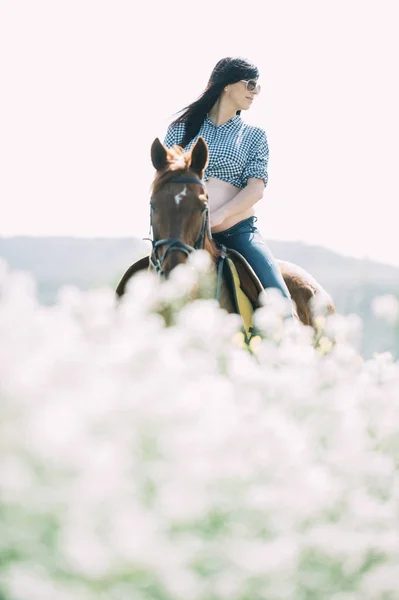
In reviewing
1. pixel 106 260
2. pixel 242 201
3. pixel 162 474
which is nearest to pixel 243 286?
pixel 242 201

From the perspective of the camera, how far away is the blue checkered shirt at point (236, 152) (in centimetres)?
688

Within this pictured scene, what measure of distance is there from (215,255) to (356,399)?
2.89 meters

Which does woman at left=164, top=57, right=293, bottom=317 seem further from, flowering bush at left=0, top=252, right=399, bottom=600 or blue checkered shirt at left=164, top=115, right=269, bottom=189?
flowering bush at left=0, top=252, right=399, bottom=600

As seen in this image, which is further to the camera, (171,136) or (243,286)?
(171,136)

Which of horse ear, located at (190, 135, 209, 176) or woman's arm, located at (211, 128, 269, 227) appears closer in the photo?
horse ear, located at (190, 135, 209, 176)

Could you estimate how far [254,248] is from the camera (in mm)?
6703

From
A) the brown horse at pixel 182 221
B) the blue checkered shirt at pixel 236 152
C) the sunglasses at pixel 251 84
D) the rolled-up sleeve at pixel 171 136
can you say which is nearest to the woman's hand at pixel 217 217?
the brown horse at pixel 182 221

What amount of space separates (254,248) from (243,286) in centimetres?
50

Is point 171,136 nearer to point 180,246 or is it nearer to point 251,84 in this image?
point 251,84

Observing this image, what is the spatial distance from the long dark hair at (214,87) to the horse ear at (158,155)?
3.03ft

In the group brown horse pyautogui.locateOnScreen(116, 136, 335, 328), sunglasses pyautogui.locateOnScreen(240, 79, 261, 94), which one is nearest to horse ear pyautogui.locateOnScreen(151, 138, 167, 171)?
brown horse pyautogui.locateOnScreen(116, 136, 335, 328)

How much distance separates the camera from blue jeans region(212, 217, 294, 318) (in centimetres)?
661

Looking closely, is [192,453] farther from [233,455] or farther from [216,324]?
[216,324]

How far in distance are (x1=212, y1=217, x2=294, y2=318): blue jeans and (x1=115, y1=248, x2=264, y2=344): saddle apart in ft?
0.50
